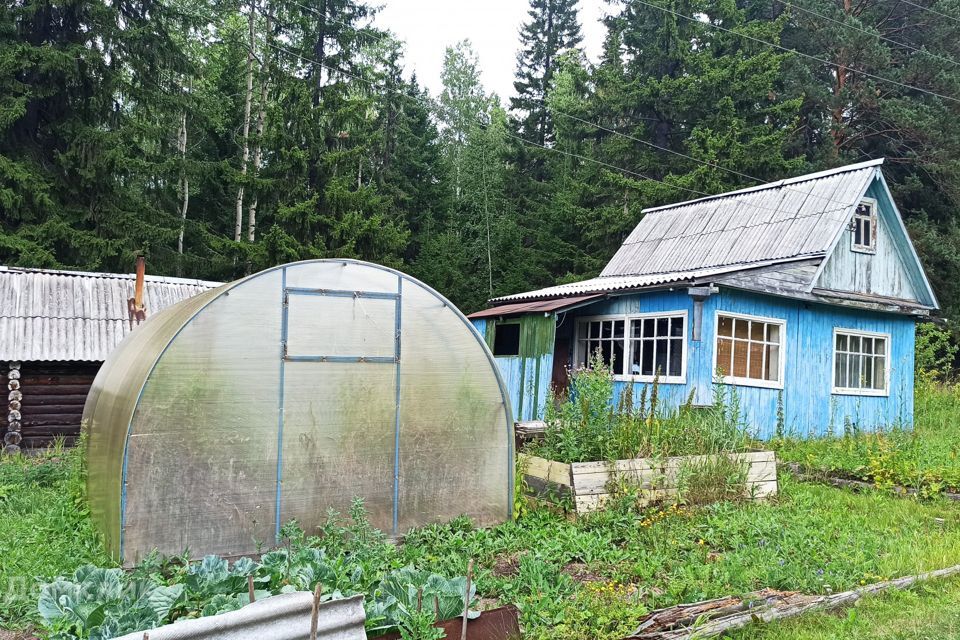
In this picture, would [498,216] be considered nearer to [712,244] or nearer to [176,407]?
[712,244]

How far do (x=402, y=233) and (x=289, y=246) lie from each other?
3658 mm

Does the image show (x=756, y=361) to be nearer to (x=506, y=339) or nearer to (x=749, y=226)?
(x=749, y=226)

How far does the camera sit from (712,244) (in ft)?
52.3

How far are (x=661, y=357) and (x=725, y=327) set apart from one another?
1.16 meters

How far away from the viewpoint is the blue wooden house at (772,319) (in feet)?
39.6

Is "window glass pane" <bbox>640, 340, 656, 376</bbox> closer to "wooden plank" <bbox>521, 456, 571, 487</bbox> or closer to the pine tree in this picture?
"wooden plank" <bbox>521, 456, 571, 487</bbox>

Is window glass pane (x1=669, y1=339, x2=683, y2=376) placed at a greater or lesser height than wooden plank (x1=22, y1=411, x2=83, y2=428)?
greater

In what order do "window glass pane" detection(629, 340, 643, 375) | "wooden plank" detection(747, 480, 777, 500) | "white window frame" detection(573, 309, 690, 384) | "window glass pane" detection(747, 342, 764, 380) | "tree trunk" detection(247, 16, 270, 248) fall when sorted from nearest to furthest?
1. "wooden plank" detection(747, 480, 777, 500)
2. "white window frame" detection(573, 309, 690, 384)
3. "window glass pane" detection(747, 342, 764, 380)
4. "window glass pane" detection(629, 340, 643, 375)
5. "tree trunk" detection(247, 16, 270, 248)

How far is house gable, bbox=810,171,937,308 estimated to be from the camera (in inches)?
Answer: 530

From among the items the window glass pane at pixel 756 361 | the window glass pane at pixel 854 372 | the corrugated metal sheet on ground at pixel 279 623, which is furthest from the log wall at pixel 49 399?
the window glass pane at pixel 854 372

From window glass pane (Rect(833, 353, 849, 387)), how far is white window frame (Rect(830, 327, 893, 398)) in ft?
0.25

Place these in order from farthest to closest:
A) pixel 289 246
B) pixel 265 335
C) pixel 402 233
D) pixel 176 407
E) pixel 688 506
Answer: pixel 402 233 → pixel 289 246 → pixel 688 506 → pixel 265 335 → pixel 176 407

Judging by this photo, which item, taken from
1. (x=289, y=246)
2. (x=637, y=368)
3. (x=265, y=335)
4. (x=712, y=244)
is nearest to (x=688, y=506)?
(x=265, y=335)

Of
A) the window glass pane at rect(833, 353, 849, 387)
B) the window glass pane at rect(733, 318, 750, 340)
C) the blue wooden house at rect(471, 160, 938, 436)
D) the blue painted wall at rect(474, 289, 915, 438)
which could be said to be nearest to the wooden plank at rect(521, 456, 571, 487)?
the blue painted wall at rect(474, 289, 915, 438)
